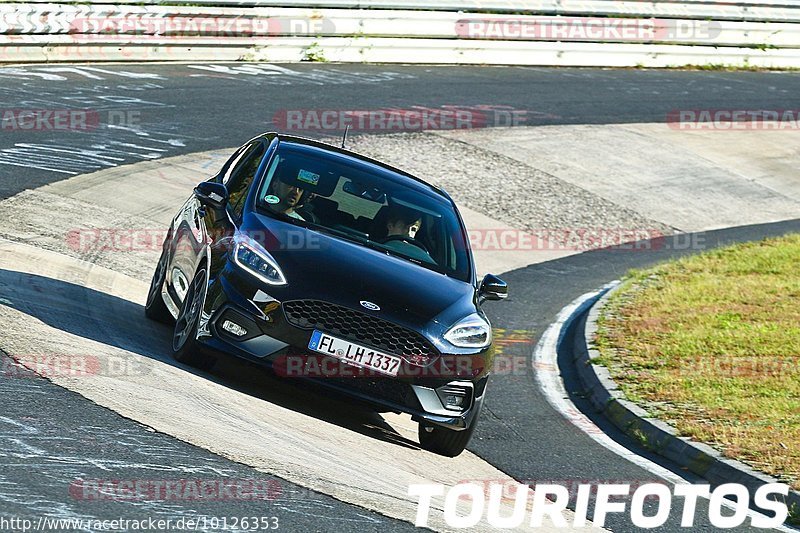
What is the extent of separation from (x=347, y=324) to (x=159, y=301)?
2.57 meters

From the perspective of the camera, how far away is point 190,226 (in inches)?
370

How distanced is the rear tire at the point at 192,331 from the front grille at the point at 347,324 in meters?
0.72

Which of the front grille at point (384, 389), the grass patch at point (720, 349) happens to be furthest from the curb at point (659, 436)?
the front grille at point (384, 389)

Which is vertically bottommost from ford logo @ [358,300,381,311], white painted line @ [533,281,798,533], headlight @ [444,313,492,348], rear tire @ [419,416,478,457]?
white painted line @ [533,281,798,533]

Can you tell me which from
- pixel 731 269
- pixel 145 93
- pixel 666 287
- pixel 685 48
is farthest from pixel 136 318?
pixel 685 48

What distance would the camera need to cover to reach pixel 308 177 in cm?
911

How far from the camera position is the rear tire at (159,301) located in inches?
386

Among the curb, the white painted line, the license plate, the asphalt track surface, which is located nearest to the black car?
the license plate

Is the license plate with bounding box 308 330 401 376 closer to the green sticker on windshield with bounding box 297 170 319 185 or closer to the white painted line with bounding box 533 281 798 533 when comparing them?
the green sticker on windshield with bounding box 297 170 319 185

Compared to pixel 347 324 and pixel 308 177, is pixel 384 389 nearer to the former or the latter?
pixel 347 324

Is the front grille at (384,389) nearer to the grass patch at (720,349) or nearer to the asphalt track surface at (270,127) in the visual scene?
the asphalt track surface at (270,127)

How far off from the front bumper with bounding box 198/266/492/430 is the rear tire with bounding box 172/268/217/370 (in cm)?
12

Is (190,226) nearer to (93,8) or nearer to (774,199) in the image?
(93,8)

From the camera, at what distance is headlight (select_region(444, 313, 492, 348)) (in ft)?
26.5
